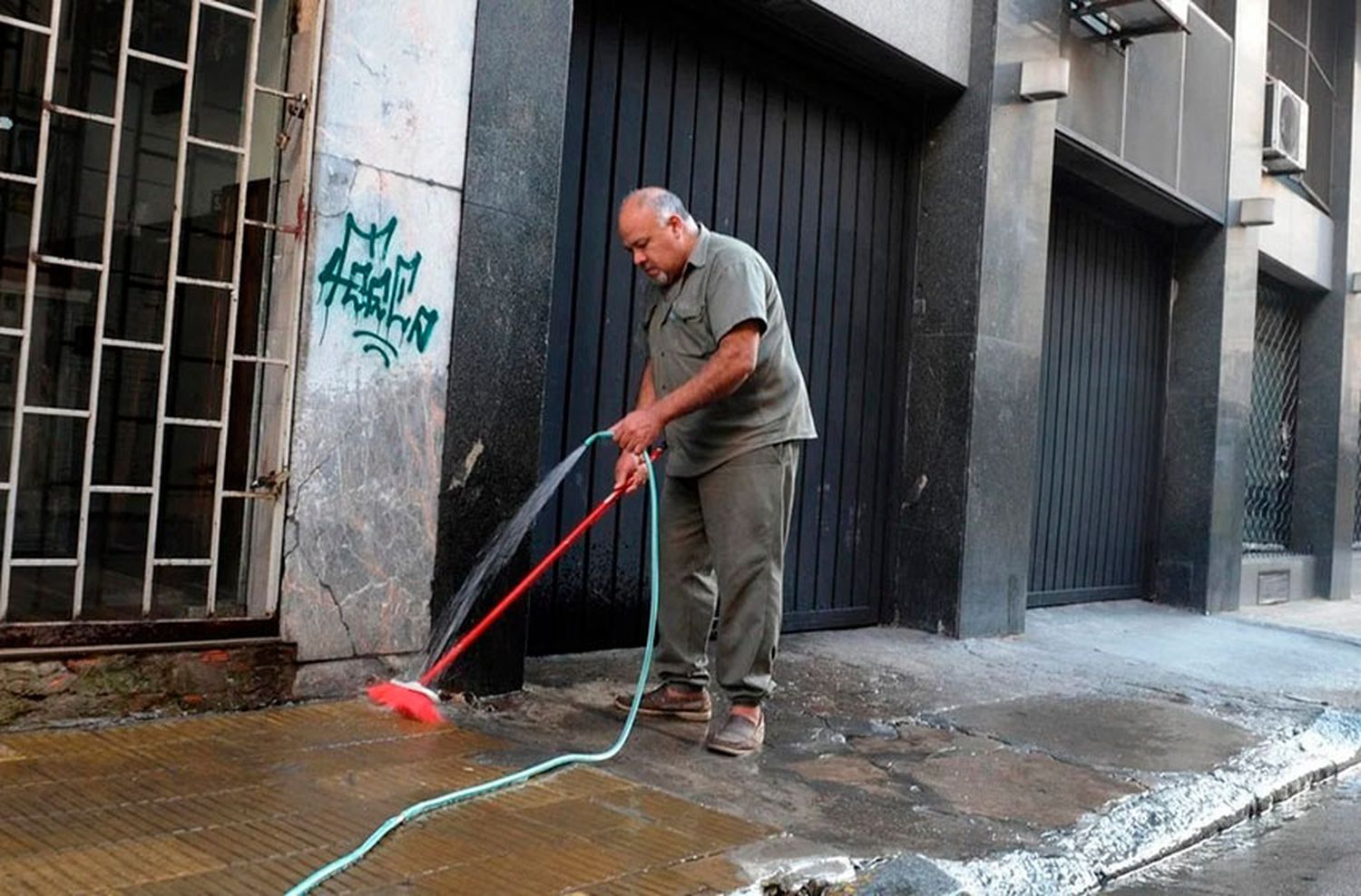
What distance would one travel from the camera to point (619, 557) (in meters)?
5.43

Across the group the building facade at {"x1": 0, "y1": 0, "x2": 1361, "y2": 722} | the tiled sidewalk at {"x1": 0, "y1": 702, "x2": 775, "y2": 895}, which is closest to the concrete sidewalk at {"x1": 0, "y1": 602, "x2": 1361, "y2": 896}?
the tiled sidewalk at {"x1": 0, "y1": 702, "x2": 775, "y2": 895}

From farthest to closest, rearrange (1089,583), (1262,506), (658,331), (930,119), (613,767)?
(1262,506), (1089,583), (930,119), (658,331), (613,767)

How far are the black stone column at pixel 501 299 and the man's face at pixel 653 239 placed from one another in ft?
1.71

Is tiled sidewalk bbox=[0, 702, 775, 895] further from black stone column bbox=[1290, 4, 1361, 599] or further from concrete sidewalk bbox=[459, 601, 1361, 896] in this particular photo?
black stone column bbox=[1290, 4, 1361, 599]

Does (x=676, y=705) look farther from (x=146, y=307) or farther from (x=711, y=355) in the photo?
(x=146, y=307)

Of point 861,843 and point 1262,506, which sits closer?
point 861,843

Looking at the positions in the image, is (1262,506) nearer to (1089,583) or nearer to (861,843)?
(1089,583)

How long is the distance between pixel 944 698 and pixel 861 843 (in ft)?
7.07

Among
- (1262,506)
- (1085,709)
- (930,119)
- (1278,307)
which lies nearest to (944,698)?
(1085,709)

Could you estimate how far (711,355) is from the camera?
4.04 m

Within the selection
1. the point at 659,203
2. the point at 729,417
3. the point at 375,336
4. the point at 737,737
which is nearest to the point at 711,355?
the point at 729,417

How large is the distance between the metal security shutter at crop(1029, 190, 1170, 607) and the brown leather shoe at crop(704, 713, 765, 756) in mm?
4746

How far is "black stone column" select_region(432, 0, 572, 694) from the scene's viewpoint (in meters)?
4.22

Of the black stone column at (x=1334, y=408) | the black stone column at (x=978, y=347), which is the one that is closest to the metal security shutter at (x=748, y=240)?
the black stone column at (x=978, y=347)
